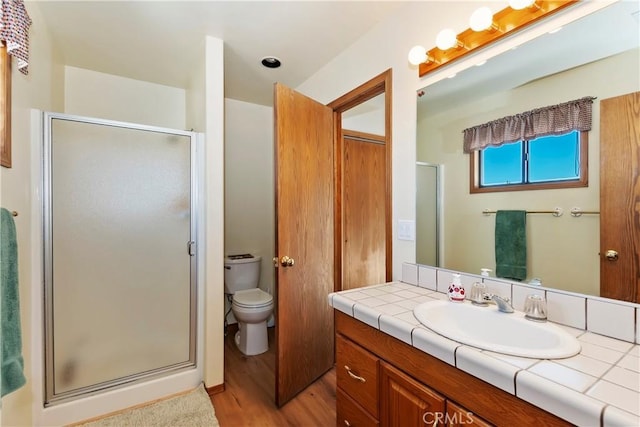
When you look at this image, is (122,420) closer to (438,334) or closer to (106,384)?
(106,384)

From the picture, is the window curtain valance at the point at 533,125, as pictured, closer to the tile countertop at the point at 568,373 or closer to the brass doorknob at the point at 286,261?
the tile countertop at the point at 568,373

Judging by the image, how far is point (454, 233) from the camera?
143 centimetres

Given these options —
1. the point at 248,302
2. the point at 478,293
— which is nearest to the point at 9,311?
the point at 248,302

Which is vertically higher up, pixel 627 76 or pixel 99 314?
pixel 627 76

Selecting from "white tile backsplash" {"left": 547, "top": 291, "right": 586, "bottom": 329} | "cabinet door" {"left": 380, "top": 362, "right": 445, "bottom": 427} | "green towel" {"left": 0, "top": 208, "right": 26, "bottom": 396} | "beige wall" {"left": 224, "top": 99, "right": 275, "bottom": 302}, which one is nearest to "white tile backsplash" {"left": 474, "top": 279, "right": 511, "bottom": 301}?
"white tile backsplash" {"left": 547, "top": 291, "right": 586, "bottom": 329}

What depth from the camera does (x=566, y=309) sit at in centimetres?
97

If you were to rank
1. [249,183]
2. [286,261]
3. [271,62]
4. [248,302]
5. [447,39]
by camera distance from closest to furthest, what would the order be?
1. [447,39]
2. [286,261]
3. [271,62]
4. [248,302]
5. [249,183]

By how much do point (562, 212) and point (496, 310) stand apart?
1.42ft

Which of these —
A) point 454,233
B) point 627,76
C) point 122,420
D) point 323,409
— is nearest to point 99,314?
point 122,420

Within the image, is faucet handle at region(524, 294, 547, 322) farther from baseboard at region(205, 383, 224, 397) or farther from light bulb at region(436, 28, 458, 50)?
baseboard at region(205, 383, 224, 397)

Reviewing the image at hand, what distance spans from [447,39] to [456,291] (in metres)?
1.15

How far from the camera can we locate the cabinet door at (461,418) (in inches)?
29.7

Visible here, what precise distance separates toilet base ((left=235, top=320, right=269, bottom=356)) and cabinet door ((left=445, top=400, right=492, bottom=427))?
1949 mm

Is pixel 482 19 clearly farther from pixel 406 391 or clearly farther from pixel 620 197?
pixel 406 391
